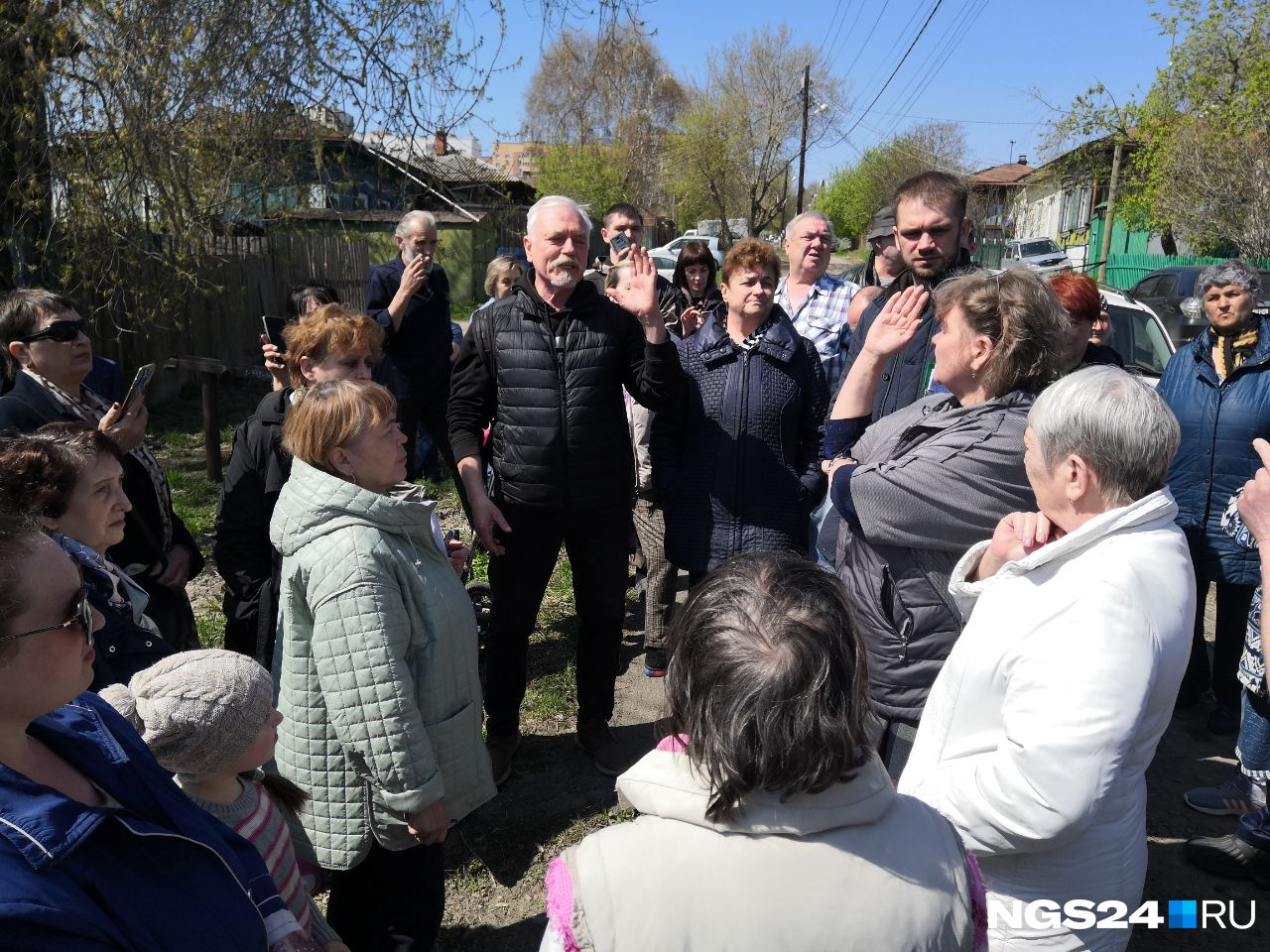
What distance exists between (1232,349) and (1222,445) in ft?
1.48

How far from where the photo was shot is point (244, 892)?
1368 mm

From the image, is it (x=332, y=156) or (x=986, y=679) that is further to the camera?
(x=332, y=156)

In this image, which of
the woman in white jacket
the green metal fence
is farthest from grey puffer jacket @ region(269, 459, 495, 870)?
the green metal fence

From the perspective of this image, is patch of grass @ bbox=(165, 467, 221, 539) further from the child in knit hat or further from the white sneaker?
the white sneaker

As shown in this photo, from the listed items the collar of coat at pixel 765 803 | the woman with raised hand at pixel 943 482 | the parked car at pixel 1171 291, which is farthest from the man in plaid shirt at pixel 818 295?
the parked car at pixel 1171 291

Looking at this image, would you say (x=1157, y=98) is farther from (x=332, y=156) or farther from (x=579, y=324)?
(x=579, y=324)

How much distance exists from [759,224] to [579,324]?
45436 mm

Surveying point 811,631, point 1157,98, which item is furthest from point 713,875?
point 1157,98

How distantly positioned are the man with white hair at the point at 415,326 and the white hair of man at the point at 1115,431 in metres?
4.39

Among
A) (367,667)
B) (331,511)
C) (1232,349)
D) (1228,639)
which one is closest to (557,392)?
(331,511)

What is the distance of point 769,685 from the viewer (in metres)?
1.15

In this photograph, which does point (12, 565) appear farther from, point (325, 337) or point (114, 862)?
point (325, 337)

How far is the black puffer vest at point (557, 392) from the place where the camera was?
10.5 ft

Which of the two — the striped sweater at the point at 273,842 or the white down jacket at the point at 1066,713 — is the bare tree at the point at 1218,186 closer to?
the white down jacket at the point at 1066,713
